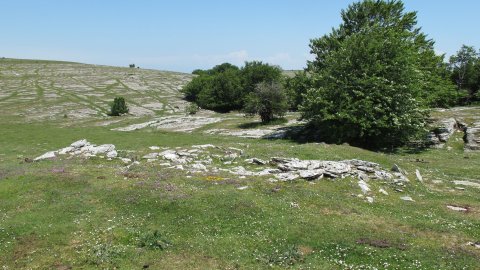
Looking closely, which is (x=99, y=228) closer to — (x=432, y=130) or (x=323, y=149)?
(x=323, y=149)

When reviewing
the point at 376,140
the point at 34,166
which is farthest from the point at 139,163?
the point at 376,140

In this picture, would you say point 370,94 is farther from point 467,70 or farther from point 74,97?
point 74,97

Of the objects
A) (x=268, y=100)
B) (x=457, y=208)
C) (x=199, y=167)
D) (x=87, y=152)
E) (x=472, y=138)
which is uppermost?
(x=268, y=100)

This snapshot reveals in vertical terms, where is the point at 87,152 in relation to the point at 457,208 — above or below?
below

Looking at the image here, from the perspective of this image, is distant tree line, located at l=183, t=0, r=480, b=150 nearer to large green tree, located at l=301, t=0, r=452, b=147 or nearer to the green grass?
large green tree, located at l=301, t=0, r=452, b=147

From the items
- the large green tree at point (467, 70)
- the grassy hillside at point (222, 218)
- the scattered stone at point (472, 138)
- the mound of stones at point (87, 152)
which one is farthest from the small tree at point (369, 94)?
the large green tree at point (467, 70)

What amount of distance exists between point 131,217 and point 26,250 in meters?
5.98

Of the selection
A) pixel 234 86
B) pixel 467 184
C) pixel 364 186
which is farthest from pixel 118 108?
pixel 467 184

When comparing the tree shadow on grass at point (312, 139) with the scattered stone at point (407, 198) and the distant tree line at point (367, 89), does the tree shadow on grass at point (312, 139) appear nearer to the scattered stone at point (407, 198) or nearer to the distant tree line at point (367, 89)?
the distant tree line at point (367, 89)

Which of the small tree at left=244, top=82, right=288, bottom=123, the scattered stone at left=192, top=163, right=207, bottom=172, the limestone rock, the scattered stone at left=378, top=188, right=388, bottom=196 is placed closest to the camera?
the limestone rock

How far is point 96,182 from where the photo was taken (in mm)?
30281

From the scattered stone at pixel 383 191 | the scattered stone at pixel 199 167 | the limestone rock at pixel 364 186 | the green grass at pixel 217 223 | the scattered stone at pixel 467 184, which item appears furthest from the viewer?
the scattered stone at pixel 199 167

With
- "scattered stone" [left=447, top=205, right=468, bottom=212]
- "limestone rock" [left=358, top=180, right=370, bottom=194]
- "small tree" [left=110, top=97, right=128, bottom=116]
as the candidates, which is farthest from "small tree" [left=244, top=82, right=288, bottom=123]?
"scattered stone" [left=447, top=205, right=468, bottom=212]

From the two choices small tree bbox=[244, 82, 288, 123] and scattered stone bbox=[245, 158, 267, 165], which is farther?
small tree bbox=[244, 82, 288, 123]
